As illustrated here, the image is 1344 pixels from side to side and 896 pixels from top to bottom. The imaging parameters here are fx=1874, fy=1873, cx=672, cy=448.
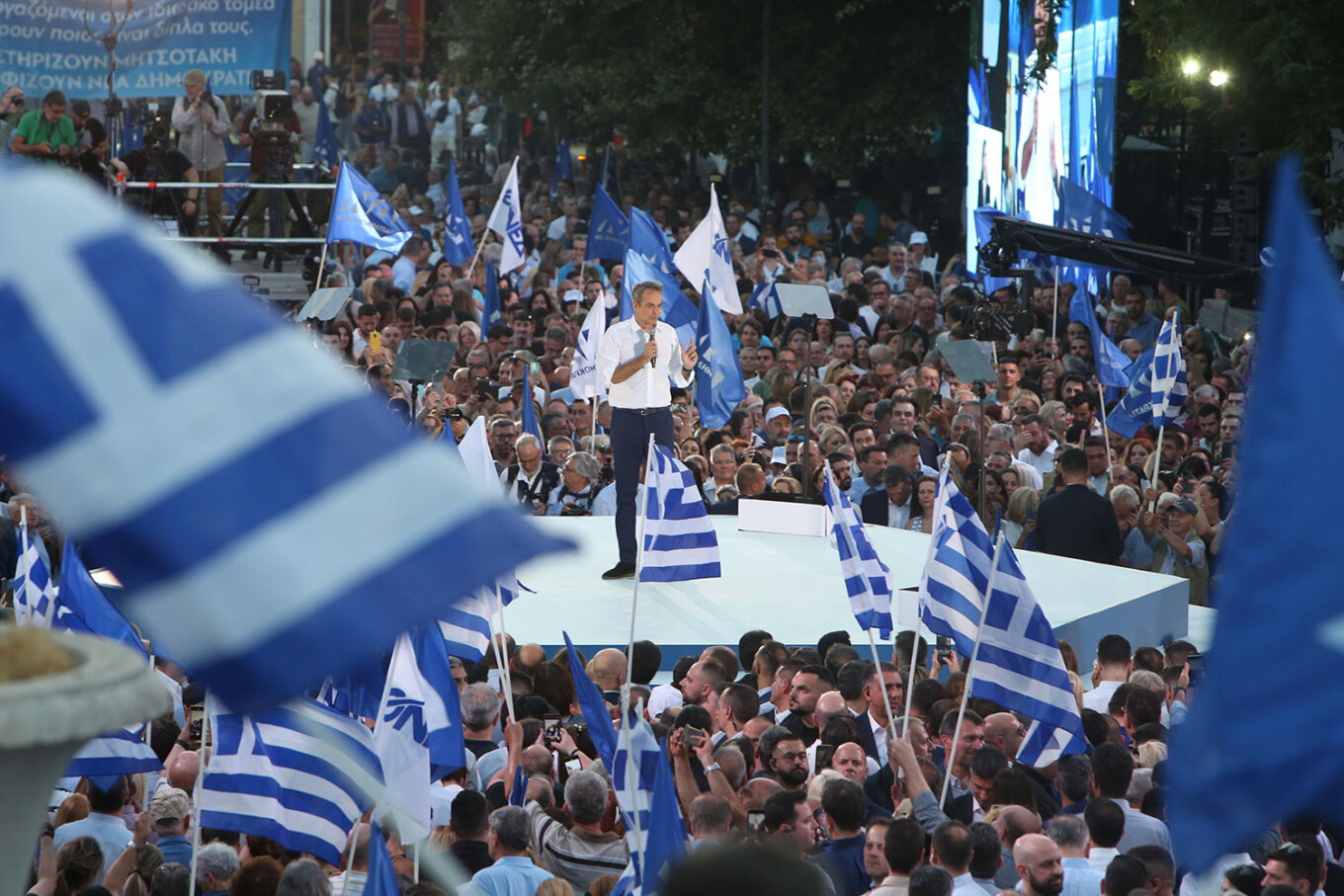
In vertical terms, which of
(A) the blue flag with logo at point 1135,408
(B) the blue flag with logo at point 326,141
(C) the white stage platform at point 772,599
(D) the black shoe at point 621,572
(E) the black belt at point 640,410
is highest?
(B) the blue flag with logo at point 326,141

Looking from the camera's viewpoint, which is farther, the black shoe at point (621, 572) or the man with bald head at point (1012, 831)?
the black shoe at point (621, 572)

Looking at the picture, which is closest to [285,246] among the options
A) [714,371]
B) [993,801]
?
[714,371]

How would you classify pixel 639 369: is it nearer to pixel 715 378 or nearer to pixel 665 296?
pixel 715 378

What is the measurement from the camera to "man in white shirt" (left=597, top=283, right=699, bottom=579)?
10758 millimetres

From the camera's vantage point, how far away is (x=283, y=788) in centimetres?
606

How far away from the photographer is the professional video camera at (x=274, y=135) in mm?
22281

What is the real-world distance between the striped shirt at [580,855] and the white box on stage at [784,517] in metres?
6.72

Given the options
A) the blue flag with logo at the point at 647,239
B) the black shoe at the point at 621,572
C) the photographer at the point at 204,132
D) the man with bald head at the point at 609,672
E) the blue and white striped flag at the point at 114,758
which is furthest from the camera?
the photographer at the point at 204,132

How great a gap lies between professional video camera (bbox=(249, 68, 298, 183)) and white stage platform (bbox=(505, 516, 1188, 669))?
33.7 ft

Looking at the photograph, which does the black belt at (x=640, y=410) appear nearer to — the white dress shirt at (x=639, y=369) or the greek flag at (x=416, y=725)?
the white dress shirt at (x=639, y=369)

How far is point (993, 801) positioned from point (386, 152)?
1147 inches

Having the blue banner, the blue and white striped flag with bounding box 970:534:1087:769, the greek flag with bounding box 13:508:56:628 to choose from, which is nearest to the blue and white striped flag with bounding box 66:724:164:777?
the greek flag with bounding box 13:508:56:628

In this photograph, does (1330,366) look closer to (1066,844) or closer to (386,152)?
(1066,844)

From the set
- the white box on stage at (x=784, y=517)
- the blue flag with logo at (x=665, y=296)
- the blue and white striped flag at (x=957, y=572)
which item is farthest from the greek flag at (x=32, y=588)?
the blue flag with logo at (x=665, y=296)
